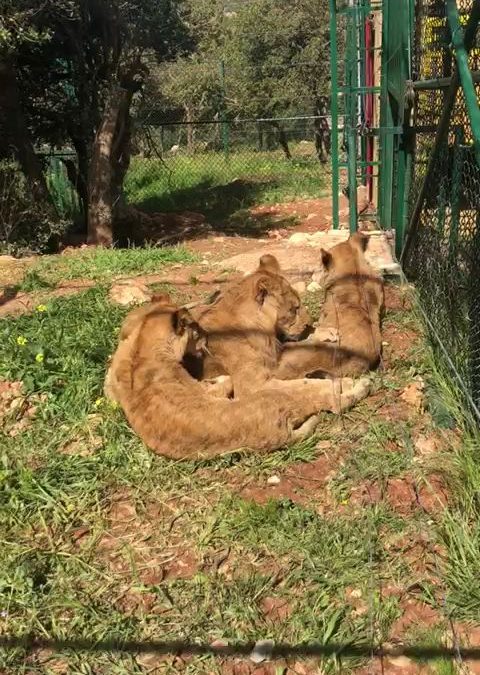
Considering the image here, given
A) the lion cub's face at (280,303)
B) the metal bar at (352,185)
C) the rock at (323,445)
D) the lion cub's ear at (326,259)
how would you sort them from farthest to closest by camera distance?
the metal bar at (352,185) < the lion cub's ear at (326,259) < the lion cub's face at (280,303) < the rock at (323,445)

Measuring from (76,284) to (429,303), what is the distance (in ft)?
12.5

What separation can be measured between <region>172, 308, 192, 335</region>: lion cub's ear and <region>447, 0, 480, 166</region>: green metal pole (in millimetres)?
2144

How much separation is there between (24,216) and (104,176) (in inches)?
56.3

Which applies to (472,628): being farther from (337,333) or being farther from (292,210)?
(292,210)

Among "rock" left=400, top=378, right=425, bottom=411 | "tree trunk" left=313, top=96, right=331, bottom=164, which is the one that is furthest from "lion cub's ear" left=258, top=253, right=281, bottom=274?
"tree trunk" left=313, top=96, right=331, bottom=164

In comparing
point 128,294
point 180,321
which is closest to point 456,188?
point 180,321

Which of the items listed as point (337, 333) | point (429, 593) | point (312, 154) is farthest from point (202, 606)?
point (312, 154)

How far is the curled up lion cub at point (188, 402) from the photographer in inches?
167

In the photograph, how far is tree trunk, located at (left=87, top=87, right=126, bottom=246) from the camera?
1120 cm

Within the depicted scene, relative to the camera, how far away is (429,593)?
3.11 metres

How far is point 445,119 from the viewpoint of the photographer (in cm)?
468

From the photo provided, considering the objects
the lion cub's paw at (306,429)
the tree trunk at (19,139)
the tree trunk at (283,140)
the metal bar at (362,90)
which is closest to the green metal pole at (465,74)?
the lion cub's paw at (306,429)

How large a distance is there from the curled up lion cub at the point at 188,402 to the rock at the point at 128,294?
1558 millimetres

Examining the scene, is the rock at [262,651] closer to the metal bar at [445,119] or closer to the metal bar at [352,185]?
the metal bar at [445,119]
